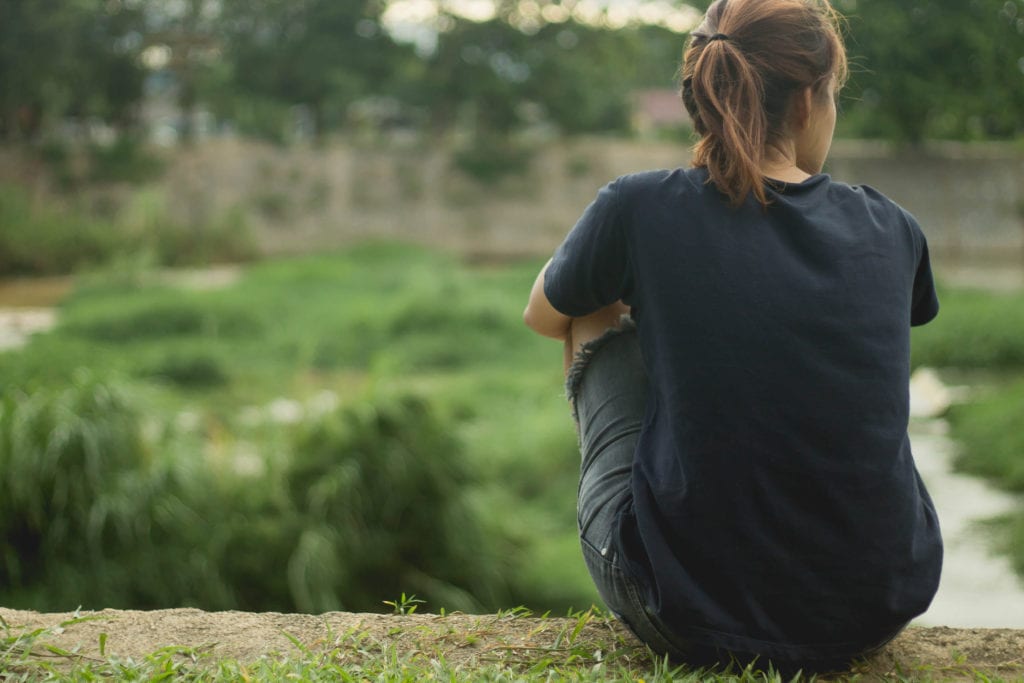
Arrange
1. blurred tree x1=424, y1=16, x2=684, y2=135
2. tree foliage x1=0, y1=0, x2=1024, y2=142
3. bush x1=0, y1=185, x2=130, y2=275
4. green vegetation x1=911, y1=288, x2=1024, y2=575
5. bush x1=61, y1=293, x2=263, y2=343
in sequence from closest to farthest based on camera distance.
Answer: green vegetation x1=911, y1=288, x2=1024, y2=575, bush x1=61, y1=293, x2=263, y2=343, bush x1=0, y1=185, x2=130, y2=275, tree foliage x1=0, y1=0, x2=1024, y2=142, blurred tree x1=424, y1=16, x2=684, y2=135

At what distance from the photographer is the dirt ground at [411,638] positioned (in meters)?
1.54

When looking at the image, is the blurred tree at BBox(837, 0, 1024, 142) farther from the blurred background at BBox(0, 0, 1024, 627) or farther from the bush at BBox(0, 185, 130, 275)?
the bush at BBox(0, 185, 130, 275)

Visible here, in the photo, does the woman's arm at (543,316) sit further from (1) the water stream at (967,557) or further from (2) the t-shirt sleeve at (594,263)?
(1) the water stream at (967,557)

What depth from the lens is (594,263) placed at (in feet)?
4.56

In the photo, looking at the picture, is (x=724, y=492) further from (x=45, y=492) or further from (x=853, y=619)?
(x=45, y=492)

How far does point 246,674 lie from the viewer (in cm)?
142

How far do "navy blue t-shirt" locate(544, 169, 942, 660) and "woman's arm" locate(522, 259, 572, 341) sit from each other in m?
0.15

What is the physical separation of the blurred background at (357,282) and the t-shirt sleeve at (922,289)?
60cm

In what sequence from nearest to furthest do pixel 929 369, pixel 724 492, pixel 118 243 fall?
1. pixel 724 492
2. pixel 929 369
3. pixel 118 243

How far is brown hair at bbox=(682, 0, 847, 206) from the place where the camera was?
136 cm

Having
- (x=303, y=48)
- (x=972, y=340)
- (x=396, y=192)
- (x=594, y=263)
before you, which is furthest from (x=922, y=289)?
(x=303, y=48)

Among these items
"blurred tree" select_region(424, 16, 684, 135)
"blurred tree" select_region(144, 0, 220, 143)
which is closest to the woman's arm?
"blurred tree" select_region(144, 0, 220, 143)

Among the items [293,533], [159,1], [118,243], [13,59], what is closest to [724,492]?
[293,533]

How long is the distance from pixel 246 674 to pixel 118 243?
1178cm
